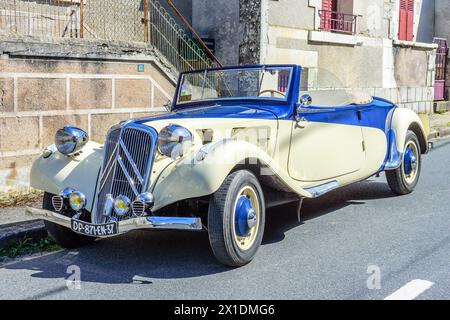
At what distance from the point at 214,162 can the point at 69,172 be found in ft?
4.64

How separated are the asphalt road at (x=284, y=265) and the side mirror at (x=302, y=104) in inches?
42.7

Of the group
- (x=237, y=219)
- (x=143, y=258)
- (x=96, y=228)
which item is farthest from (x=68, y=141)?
(x=237, y=219)

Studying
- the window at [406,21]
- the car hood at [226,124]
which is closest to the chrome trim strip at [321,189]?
the car hood at [226,124]

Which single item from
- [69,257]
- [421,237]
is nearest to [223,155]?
[69,257]

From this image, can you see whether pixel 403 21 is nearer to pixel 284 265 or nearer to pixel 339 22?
pixel 339 22

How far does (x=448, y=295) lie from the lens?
3961 mm

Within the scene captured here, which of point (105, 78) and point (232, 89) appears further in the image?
point (105, 78)

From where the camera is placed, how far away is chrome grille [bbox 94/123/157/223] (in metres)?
4.70

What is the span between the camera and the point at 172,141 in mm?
4637

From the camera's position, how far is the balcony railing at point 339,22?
43.6 feet

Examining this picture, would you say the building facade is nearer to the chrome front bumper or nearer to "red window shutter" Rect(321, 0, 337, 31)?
"red window shutter" Rect(321, 0, 337, 31)

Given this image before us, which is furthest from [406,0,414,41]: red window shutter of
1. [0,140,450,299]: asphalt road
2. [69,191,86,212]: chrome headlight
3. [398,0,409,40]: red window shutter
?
[69,191,86,212]: chrome headlight
